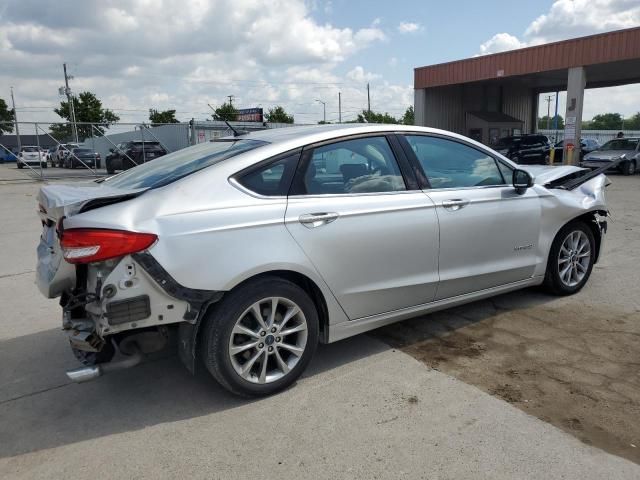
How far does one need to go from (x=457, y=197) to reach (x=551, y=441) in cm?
184

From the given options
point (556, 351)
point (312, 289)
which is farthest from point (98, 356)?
point (556, 351)

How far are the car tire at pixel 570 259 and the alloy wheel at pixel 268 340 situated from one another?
2.69 metres

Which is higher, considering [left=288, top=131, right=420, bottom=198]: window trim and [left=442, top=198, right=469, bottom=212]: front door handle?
[left=288, top=131, right=420, bottom=198]: window trim

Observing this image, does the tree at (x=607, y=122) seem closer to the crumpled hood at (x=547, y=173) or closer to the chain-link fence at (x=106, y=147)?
the chain-link fence at (x=106, y=147)

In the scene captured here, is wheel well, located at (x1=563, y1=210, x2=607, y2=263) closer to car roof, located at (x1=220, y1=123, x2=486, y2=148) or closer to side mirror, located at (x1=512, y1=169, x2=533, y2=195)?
side mirror, located at (x1=512, y1=169, x2=533, y2=195)

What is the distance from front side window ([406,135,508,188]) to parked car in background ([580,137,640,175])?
1772 cm

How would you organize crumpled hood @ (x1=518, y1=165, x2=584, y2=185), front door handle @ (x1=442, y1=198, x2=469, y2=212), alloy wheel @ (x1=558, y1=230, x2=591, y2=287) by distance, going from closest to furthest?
front door handle @ (x1=442, y1=198, x2=469, y2=212), crumpled hood @ (x1=518, y1=165, x2=584, y2=185), alloy wheel @ (x1=558, y1=230, x2=591, y2=287)

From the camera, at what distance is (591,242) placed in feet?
16.8

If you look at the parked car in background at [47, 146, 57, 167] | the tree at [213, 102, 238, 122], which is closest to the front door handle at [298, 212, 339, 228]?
the parked car in background at [47, 146, 57, 167]

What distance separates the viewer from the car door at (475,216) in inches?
156

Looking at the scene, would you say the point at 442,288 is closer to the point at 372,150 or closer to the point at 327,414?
the point at 372,150

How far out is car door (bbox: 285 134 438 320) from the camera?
11.0 feet

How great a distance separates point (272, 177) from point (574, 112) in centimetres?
2259

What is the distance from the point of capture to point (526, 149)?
78.4 feet
